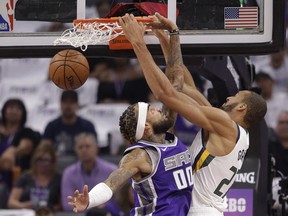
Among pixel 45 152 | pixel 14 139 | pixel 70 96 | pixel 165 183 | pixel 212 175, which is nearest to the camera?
pixel 165 183

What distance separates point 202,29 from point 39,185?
5.00 m

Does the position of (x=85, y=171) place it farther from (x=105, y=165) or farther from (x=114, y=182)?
(x=114, y=182)

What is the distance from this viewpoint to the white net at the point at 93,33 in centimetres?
740

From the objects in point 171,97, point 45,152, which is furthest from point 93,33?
point 45,152

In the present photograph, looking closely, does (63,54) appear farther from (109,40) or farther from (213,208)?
(213,208)

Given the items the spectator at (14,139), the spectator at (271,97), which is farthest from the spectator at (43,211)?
the spectator at (271,97)

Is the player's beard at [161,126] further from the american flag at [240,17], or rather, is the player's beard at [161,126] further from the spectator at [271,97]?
the spectator at [271,97]

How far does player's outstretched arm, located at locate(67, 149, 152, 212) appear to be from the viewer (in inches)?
254

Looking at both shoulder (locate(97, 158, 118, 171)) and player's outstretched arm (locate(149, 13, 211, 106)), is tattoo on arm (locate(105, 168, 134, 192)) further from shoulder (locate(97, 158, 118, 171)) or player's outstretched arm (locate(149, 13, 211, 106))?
shoulder (locate(97, 158, 118, 171))

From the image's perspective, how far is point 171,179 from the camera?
704 centimetres

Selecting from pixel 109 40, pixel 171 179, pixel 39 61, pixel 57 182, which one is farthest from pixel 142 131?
pixel 39 61

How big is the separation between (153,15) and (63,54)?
75cm

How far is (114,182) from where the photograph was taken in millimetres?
6668

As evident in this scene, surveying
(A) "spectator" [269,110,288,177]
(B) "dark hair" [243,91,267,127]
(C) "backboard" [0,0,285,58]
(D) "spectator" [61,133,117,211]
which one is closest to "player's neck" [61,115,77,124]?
(D) "spectator" [61,133,117,211]
